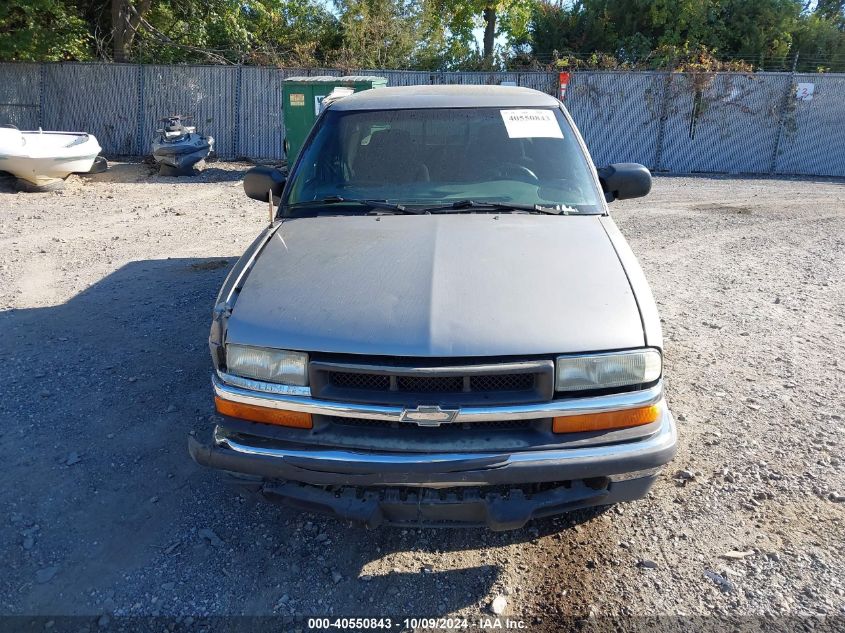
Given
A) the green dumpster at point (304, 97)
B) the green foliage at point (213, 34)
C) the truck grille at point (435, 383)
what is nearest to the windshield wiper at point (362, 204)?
the truck grille at point (435, 383)

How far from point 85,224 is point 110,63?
30.9 ft

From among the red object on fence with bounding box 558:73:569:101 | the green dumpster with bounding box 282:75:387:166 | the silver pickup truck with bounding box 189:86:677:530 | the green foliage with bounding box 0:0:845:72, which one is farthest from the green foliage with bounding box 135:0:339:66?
the silver pickup truck with bounding box 189:86:677:530

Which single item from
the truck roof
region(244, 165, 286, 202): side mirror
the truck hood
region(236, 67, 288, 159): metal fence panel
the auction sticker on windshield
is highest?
the truck roof

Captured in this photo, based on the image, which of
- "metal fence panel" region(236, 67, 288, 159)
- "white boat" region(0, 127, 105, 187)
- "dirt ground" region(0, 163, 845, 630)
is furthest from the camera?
"metal fence panel" region(236, 67, 288, 159)

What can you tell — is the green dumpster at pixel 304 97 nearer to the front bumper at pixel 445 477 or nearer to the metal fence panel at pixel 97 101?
the metal fence panel at pixel 97 101

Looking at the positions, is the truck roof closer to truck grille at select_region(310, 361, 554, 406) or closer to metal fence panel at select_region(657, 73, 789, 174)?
truck grille at select_region(310, 361, 554, 406)

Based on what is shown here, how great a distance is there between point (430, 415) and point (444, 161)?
77.3 inches

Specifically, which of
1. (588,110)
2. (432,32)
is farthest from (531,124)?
(432,32)

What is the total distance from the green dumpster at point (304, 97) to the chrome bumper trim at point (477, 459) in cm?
1137

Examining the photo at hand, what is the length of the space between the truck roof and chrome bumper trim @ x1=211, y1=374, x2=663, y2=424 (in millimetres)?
2273

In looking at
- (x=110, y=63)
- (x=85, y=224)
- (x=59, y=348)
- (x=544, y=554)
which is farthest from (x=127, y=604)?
(x=110, y=63)

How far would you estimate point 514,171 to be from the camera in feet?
13.3

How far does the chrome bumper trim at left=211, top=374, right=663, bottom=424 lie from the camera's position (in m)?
2.62

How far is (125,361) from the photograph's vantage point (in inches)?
200
